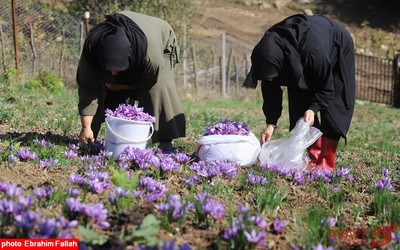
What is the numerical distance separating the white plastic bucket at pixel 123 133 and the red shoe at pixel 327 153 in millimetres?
1599

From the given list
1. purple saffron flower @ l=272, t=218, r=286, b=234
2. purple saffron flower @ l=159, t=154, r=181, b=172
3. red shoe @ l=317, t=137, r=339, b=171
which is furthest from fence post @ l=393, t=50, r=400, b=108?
A: purple saffron flower @ l=272, t=218, r=286, b=234

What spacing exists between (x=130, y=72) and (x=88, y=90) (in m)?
0.39

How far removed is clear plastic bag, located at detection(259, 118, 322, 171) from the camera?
4.36m

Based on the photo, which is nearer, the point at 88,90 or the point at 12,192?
the point at 12,192

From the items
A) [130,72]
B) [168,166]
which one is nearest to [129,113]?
[130,72]

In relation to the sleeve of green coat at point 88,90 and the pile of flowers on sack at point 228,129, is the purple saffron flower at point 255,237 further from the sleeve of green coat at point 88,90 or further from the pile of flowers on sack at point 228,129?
the sleeve of green coat at point 88,90

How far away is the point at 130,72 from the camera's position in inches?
171

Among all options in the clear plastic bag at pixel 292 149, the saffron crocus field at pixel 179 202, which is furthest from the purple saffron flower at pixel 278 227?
A: the clear plastic bag at pixel 292 149

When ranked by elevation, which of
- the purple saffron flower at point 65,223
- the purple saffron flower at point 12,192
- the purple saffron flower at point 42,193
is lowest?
the purple saffron flower at point 42,193

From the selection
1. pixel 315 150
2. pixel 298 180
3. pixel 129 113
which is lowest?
pixel 315 150

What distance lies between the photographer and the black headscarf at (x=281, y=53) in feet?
12.9

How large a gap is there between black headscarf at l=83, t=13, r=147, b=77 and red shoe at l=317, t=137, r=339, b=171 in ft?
5.74

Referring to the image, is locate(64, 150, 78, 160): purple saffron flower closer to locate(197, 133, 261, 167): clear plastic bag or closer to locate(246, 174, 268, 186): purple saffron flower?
locate(197, 133, 261, 167): clear plastic bag

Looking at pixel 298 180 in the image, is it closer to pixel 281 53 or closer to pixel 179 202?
pixel 281 53
